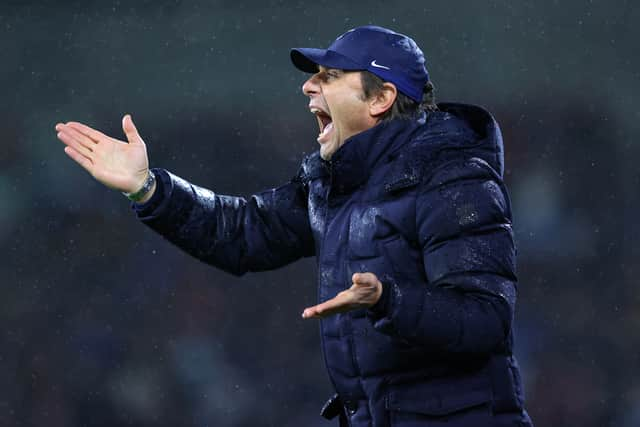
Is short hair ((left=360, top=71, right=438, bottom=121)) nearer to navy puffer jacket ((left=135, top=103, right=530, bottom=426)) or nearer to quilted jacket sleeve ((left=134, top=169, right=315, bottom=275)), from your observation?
navy puffer jacket ((left=135, top=103, right=530, bottom=426))

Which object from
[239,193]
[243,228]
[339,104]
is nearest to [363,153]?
[339,104]

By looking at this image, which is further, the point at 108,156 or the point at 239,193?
the point at 239,193

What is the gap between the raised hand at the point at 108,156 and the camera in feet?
8.02

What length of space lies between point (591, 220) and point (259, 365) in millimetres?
1791

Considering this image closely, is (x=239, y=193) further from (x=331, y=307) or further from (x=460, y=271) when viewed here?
(x=331, y=307)

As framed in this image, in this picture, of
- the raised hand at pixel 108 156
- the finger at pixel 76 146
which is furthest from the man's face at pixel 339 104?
the finger at pixel 76 146

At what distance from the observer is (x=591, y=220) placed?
530 cm

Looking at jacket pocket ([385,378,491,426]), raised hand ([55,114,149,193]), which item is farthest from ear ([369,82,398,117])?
jacket pocket ([385,378,491,426])

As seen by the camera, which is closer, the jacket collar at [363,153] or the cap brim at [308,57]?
the jacket collar at [363,153]

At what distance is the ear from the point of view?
2.41 m

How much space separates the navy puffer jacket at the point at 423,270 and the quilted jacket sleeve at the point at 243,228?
0.20 meters

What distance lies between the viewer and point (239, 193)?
5.39 m

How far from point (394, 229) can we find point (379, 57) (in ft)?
1.45

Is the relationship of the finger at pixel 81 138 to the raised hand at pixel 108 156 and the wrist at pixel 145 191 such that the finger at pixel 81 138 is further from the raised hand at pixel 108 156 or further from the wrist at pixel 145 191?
the wrist at pixel 145 191
